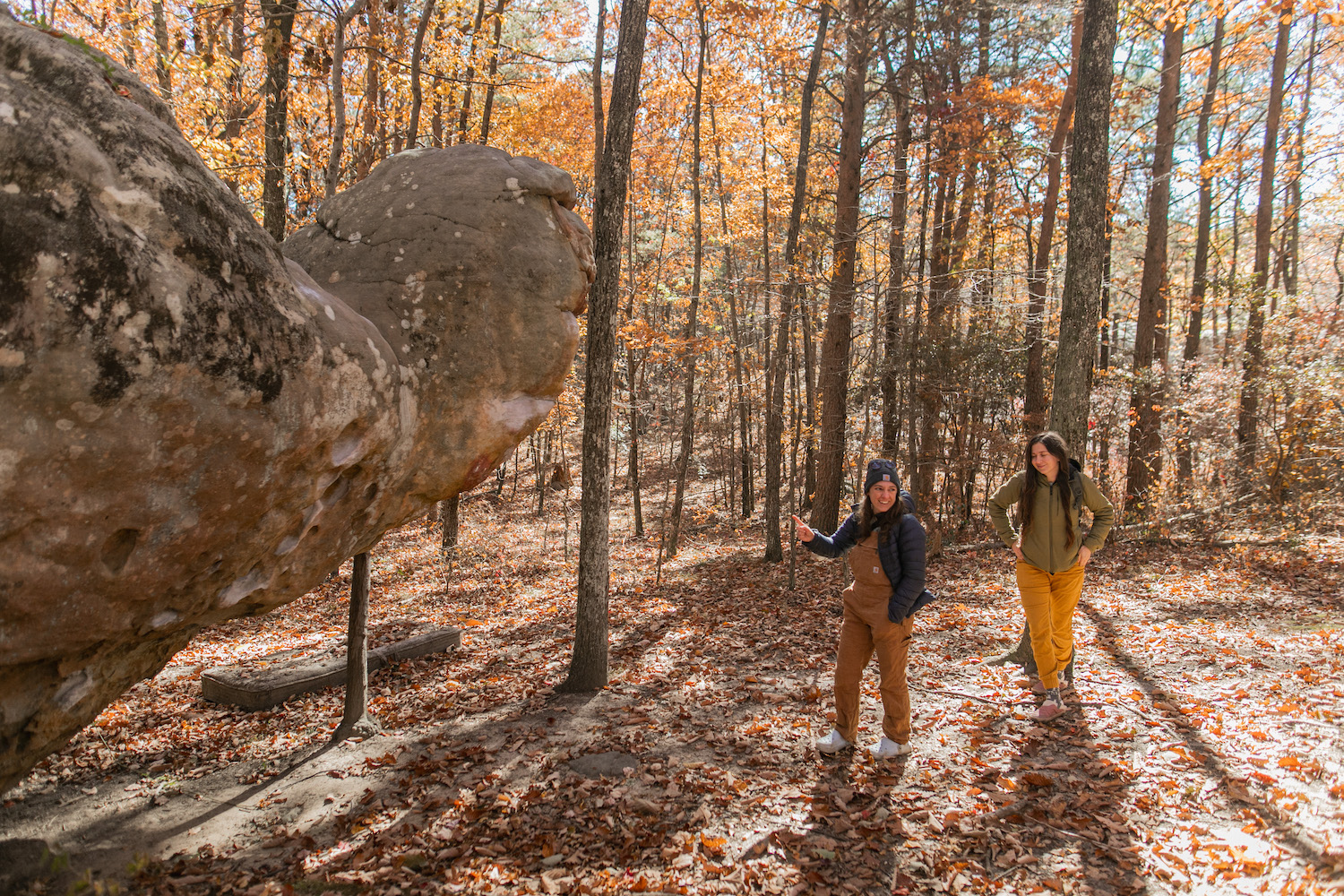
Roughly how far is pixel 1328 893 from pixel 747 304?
20.6m

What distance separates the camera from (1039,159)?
51.6 ft

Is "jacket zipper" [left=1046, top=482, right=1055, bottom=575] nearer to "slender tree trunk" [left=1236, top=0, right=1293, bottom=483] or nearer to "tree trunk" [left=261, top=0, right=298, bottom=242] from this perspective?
"slender tree trunk" [left=1236, top=0, right=1293, bottom=483]

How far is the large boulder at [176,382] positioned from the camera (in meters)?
2.79

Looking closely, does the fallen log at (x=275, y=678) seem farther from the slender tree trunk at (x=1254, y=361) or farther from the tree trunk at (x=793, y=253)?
the slender tree trunk at (x=1254, y=361)

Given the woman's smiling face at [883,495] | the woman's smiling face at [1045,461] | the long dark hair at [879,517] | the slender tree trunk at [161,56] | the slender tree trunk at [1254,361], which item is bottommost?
the long dark hair at [879,517]

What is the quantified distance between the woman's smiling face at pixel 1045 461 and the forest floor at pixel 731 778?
2055 mm

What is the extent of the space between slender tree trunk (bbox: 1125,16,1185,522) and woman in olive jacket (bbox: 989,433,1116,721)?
358 inches

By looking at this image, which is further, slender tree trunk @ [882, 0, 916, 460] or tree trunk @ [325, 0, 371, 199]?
slender tree trunk @ [882, 0, 916, 460]

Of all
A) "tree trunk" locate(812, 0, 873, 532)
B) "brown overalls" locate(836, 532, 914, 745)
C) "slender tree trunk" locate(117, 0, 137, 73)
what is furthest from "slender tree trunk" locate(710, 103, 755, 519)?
"slender tree trunk" locate(117, 0, 137, 73)

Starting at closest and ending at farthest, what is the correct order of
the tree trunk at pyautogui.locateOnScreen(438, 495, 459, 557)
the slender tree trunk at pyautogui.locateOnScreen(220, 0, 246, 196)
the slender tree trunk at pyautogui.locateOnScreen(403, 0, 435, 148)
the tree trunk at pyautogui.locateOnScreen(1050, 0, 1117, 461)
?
the tree trunk at pyautogui.locateOnScreen(1050, 0, 1117, 461), the slender tree trunk at pyautogui.locateOnScreen(220, 0, 246, 196), the slender tree trunk at pyautogui.locateOnScreen(403, 0, 435, 148), the tree trunk at pyautogui.locateOnScreen(438, 495, 459, 557)

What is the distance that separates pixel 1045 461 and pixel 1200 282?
1288 centimetres

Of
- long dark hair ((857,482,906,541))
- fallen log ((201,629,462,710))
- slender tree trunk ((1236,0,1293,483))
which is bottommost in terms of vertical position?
fallen log ((201,629,462,710))

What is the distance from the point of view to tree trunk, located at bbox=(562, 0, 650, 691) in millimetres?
6434

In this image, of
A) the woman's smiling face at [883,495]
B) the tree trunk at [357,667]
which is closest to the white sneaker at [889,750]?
the woman's smiling face at [883,495]
